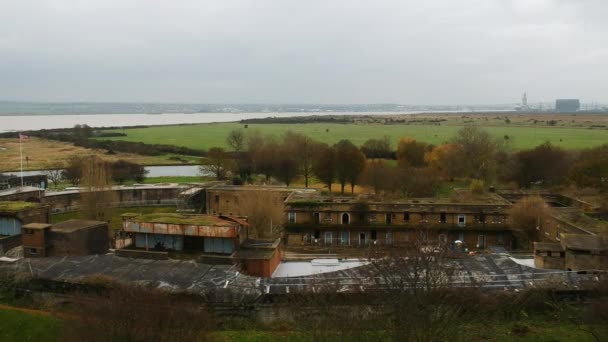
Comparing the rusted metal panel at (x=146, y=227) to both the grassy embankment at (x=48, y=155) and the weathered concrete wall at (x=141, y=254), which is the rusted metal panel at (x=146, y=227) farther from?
the grassy embankment at (x=48, y=155)

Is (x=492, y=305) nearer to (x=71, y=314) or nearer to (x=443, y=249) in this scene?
(x=443, y=249)

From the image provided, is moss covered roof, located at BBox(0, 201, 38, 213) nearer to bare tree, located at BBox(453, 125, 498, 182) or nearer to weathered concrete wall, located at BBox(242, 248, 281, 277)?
weathered concrete wall, located at BBox(242, 248, 281, 277)

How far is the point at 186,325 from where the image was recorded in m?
13.9

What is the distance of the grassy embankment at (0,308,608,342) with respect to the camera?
17062 mm

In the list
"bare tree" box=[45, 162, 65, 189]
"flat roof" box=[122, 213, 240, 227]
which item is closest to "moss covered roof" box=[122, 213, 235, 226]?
"flat roof" box=[122, 213, 240, 227]

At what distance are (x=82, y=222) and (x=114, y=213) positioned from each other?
1965 cm

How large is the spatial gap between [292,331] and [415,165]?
47575mm

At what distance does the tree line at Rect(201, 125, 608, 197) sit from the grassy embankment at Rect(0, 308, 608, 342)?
27034 millimetres

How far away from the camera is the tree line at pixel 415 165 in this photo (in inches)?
1884

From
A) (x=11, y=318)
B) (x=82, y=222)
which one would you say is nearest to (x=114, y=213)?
(x=82, y=222)

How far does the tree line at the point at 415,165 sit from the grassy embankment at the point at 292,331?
27.0 m

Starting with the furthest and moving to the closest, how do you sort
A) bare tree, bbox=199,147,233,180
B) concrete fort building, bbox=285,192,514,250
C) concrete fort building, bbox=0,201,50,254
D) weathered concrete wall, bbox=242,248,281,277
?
bare tree, bbox=199,147,233,180 < concrete fort building, bbox=285,192,514,250 < concrete fort building, bbox=0,201,50,254 < weathered concrete wall, bbox=242,248,281,277

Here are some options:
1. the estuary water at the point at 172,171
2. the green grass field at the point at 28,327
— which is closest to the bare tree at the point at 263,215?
the green grass field at the point at 28,327

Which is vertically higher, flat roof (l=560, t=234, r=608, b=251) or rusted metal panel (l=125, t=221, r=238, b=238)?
rusted metal panel (l=125, t=221, r=238, b=238)
